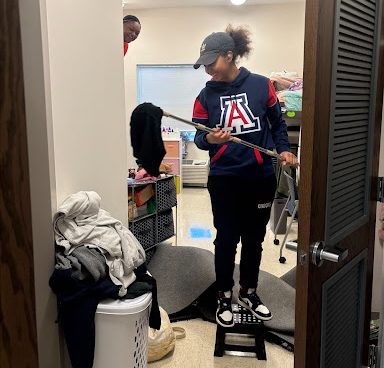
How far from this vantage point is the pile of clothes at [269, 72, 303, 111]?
160 inches

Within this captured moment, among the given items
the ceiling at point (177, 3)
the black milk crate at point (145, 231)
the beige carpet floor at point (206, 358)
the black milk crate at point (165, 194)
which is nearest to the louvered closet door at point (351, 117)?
the beige carpet floor at point (206, 358)

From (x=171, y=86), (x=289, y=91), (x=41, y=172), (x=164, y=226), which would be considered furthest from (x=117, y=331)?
(x=171, y=86)

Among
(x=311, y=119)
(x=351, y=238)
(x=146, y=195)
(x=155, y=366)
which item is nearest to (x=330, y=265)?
(x=351, y=238)

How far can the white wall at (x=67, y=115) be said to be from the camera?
1357 millimetres

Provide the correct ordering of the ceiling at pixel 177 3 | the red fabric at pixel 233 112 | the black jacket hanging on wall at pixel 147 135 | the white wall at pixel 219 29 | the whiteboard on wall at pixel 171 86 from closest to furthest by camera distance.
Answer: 1. the black jacket hanging on wall at pixel 147 135
2. the red fabric at pixel 233 112
3. the ceiling at pixel 177 3
4. the white wall at pixel 219 29
5. the whiteboard on wall at pixel 171 86

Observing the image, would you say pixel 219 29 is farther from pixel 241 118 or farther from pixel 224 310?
pixel 224 310

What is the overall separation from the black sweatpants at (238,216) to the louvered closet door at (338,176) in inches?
32.7

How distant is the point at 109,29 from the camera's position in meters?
1.91

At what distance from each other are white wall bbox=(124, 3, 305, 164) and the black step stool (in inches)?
182

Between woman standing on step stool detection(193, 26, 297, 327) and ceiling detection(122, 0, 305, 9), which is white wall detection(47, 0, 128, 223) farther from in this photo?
ceiling detection(122, 0, 305, 9)

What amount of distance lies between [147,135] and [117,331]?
801 millimetres

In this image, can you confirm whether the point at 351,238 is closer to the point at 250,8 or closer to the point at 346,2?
the point at 346,2

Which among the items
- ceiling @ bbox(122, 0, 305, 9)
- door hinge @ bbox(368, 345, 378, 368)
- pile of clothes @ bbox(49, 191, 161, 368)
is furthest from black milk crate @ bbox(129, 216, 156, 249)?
ceiling @ bbox(122, 0, 305, 9)

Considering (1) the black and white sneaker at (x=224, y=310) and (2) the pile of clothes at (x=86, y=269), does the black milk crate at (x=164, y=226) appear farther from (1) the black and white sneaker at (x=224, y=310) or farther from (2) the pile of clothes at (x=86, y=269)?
(2) the pile of clothes at (x=86, y=269)
